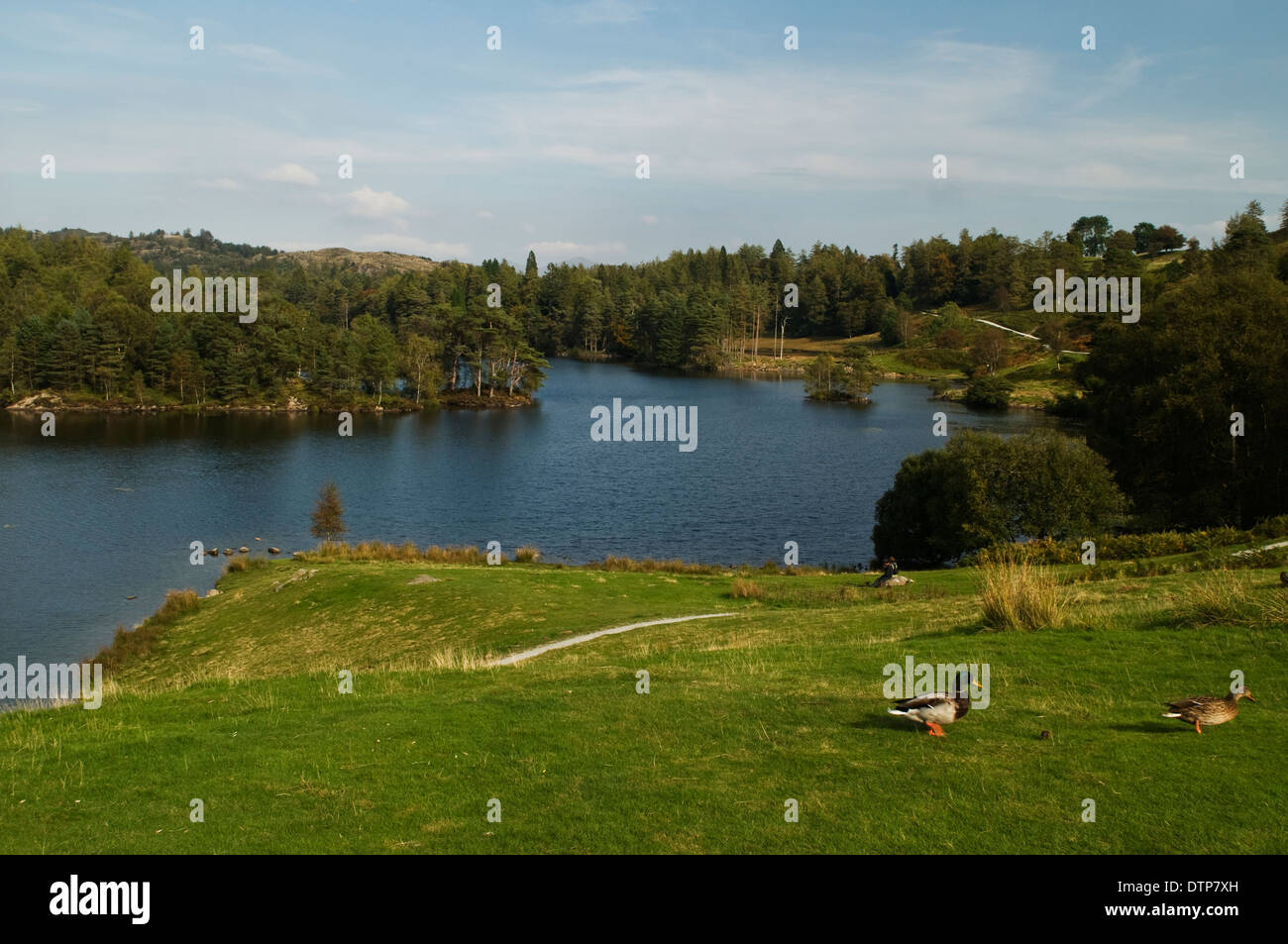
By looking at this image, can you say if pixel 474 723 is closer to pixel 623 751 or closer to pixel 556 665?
pixel 623 751

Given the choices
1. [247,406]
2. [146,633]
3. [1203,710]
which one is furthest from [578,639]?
[247,406]

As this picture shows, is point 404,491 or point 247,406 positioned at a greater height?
point 247,406

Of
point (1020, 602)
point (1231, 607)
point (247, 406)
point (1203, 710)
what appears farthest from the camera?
point (247, 406)

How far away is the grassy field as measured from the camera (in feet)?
26.3

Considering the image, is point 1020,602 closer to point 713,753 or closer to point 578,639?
point 713,753

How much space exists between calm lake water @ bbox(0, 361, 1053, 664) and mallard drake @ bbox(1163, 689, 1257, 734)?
116 feet

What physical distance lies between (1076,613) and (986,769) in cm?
765

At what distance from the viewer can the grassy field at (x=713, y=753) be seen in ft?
26.3

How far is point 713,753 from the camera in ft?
33.0

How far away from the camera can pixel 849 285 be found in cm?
18975

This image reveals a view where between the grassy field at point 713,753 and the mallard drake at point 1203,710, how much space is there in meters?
0.17

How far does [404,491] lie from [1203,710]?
6053 cm

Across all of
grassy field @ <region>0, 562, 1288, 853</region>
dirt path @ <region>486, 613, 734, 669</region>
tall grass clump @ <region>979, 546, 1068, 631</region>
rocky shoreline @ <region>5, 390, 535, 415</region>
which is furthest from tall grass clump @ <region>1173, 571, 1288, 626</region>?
rocky shoreline @ <region>5, 390, 535, 415</region>
